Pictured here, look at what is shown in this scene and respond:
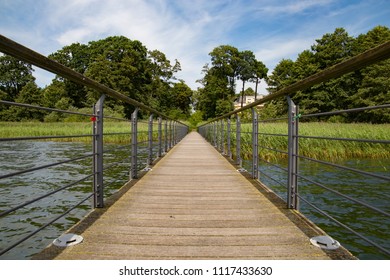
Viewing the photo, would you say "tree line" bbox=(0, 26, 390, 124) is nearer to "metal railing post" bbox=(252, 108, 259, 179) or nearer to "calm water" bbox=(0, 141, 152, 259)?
"calm water" bbox=(0, 141, 152, 259)

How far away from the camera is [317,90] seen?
30.2 metres

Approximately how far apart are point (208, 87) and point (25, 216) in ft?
140

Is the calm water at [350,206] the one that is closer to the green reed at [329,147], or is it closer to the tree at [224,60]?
the green reed at [329,147]

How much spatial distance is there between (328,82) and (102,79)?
78.3ft

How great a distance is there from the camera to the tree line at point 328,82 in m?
25.6

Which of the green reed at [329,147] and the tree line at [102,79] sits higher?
the tree line at [102,79]

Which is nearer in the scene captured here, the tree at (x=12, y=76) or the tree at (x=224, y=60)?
the tree at (x=12, y=76)

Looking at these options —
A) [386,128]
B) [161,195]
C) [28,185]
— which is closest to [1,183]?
[28,185]

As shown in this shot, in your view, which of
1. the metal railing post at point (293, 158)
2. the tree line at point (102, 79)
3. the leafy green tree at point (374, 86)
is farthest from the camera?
the tree line at point (102, 79)

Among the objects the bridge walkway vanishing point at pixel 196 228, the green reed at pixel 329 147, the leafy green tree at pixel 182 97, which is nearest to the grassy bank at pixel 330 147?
the green reed at pixel 329 147

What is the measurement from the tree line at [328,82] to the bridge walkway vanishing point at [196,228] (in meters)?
25.5

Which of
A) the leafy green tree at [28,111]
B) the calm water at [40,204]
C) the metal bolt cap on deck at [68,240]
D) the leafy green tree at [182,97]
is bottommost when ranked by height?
the calm water at [40,204]

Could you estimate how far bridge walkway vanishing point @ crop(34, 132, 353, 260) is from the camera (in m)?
1.59

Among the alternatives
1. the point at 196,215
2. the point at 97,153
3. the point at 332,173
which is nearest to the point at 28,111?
the point at 332,173
